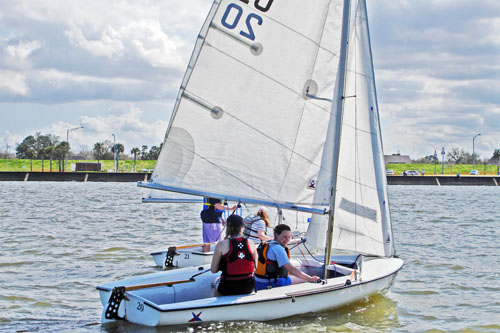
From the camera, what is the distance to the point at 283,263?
27.6 feet

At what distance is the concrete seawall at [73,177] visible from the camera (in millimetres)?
82562

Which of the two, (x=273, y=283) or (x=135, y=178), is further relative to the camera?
(x=135, y=178)

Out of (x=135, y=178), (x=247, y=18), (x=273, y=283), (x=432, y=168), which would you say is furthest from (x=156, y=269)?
(x=432, y=168)

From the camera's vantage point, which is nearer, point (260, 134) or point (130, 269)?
point (260, 134)

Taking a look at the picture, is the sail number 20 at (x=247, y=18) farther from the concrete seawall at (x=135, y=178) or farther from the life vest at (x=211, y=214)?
the concrete seawall at (x=135, y=178)

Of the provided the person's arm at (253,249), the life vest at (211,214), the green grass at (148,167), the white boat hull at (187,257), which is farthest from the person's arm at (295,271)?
the green grass at (148,167)

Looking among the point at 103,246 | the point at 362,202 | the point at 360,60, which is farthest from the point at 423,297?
the point at 103,246

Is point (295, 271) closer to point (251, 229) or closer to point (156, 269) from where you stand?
point (251, 229)

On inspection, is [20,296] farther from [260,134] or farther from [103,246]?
[103,246]

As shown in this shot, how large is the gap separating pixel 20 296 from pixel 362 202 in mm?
Result: 6142

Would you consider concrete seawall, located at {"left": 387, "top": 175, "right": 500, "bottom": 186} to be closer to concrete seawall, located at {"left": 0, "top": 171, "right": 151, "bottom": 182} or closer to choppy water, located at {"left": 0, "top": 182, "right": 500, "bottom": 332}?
concrete seawall, located at {"left": 0, "top": 171, "right": 151, "bottom": 182}

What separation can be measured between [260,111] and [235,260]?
2.37 meters

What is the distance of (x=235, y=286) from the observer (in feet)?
26.2

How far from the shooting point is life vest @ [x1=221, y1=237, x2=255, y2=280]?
7816 millimetres
